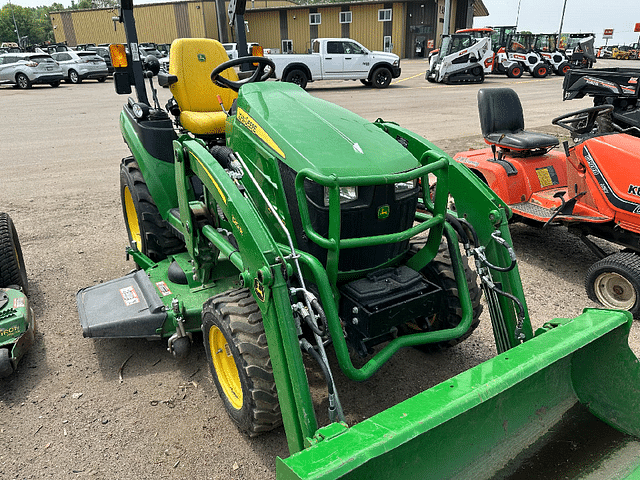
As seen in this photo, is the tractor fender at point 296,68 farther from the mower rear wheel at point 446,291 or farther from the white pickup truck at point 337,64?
the mower rear wheel at point 446,291

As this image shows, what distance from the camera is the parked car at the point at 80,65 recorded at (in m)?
21.4

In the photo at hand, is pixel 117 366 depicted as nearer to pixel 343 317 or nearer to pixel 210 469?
pixel 210 469

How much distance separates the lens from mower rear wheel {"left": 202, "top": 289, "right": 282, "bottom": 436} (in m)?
2.19

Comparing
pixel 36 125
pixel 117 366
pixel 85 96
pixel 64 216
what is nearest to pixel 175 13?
pixel 85 96

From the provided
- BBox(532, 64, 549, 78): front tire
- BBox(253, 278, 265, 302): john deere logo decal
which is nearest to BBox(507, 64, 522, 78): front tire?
BBox(532, 64, 549, 78): front tire

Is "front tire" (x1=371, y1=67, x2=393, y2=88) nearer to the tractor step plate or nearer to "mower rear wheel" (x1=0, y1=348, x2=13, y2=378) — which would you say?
the tractor step plate

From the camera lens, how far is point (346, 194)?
2270 mm

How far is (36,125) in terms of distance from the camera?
456 inches

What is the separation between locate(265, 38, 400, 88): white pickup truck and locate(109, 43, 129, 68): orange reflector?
13747mm

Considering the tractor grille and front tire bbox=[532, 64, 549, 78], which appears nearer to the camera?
the tractor grille

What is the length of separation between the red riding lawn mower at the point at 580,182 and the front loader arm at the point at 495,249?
149cm

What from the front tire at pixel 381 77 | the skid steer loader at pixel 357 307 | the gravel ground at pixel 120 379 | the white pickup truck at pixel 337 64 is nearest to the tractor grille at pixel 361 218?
the skid steer loader at pixel 357 307

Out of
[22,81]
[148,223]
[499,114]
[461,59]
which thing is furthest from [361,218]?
[22,81]

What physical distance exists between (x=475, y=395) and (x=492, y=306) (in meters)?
0.97
